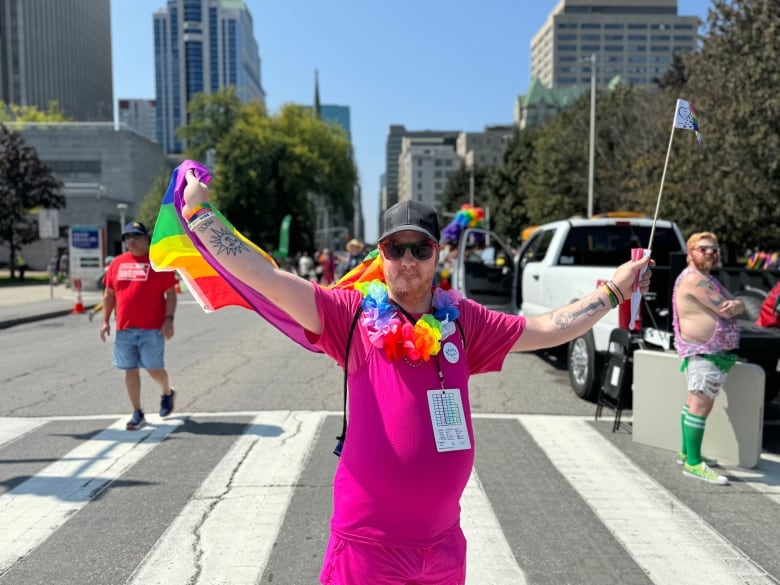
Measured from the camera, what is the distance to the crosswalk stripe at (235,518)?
355cm

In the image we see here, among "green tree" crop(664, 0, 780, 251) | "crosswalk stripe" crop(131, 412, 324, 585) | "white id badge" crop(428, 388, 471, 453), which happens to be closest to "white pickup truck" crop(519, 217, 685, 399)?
"crosswalk stripe" crop(131, 412, 324, 585)

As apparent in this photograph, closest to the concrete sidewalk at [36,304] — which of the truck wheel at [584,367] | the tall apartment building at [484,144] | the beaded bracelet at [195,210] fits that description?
the truck wheel at [584,367]

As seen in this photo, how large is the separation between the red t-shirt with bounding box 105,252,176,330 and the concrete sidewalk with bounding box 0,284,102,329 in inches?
475

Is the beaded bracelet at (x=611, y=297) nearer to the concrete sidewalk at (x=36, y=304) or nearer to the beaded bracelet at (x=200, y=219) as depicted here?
the beaded bracelet at (x=200, y=219)

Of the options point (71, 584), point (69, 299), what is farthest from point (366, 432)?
point (69, 299)

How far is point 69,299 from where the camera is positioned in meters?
24.6

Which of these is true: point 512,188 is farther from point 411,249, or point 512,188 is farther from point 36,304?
point 411,249

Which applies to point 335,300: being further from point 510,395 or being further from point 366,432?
point 510,395

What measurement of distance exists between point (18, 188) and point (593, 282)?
40581 millimetres

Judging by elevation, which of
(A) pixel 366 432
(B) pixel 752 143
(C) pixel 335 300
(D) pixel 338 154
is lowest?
(A) pixel 366 432

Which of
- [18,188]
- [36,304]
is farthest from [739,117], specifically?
[18,188]

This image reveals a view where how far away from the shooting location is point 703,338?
17.0ft

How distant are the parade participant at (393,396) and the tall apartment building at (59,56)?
117177mm

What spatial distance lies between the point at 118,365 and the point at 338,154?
54621 mm
